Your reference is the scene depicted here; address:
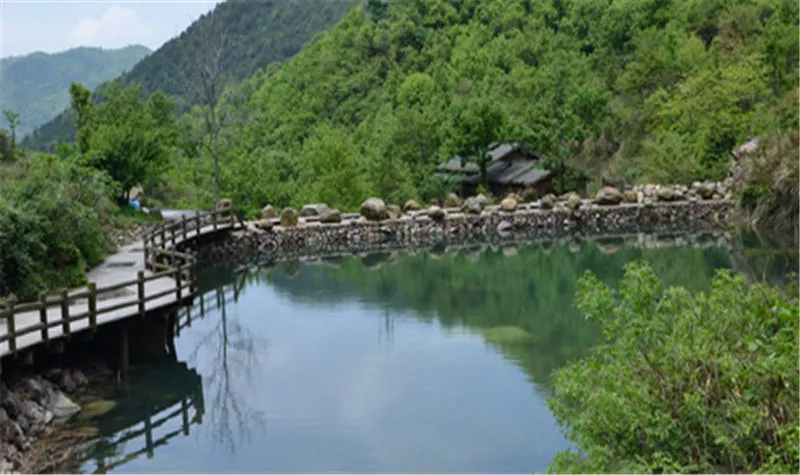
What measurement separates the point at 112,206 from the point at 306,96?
57.3 metres

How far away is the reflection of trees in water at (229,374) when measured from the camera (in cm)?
1532

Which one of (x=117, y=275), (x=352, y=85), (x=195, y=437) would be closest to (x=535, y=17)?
(x=352, y=85)

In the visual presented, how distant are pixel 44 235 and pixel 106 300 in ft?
8.53

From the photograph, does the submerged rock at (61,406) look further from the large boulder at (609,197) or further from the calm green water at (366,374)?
the large boulder at (609,197)

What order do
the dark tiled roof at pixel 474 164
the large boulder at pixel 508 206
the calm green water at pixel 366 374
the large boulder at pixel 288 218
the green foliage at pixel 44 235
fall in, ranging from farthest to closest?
the dark tiled roof at pixel 474 164 → the large boulder at pixel 508 206 → the large boulder at pixel 288 218 → the green foliage at pixel 44 235 → the calm green water at pixel 366 374

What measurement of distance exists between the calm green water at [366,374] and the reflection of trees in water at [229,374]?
39 mm

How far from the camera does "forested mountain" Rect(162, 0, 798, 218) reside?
43875mm

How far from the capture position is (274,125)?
279 feet

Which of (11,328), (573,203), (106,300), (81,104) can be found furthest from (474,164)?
(11,328)

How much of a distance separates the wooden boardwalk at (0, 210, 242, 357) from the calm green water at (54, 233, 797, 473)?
1377mm

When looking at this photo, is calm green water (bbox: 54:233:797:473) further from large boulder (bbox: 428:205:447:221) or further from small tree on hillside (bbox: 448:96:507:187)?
small tree on hillside (bbox: 448:96:507:187)

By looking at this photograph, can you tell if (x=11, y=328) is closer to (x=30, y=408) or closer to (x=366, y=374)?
(x=30, y=408)

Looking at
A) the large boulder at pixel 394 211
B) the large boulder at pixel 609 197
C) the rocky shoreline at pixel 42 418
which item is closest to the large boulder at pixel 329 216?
the large boulder at pixel 394 211

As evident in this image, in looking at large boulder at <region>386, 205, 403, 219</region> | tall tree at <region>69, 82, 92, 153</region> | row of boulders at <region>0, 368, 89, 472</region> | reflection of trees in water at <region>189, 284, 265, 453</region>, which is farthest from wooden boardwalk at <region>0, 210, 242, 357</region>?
tall tree at <region>69, 82, 92, 153</region>
